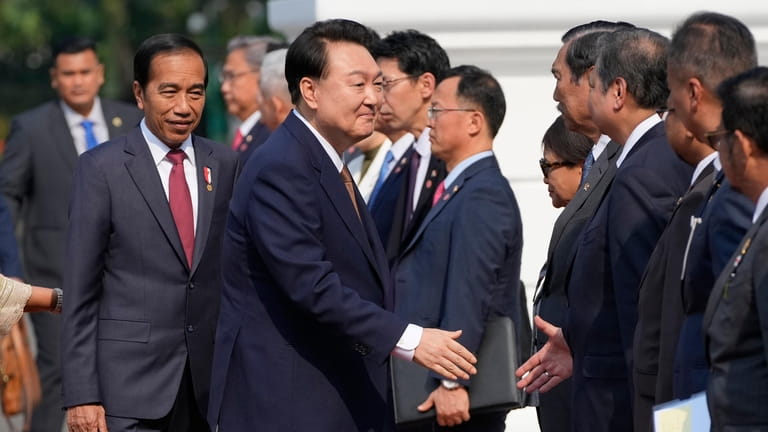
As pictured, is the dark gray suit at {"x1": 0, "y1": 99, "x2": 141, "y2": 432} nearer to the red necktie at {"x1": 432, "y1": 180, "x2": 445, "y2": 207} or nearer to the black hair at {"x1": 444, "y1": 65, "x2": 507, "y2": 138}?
the red necktie at {"x1": 432, "y1": 180, "x2": 445, "y2": 207}

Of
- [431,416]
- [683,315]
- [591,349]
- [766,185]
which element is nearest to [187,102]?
[431,416]

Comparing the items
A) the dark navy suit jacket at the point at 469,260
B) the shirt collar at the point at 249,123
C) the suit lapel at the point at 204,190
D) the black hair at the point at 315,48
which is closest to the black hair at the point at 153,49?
the suit lapel at the point at 204,190

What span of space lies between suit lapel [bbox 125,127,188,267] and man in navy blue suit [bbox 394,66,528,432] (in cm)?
98

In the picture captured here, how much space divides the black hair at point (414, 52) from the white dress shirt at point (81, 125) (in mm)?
2895

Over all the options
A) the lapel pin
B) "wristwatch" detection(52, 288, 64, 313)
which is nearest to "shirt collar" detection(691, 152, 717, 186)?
the lapel pin

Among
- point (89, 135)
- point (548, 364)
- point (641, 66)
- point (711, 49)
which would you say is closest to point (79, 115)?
point (89, 135)

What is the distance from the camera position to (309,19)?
24.5 feet

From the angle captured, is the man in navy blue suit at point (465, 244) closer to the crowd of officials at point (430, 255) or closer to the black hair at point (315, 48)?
the crowd of officials at point (430, 255)

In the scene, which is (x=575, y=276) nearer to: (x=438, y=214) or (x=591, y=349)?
(x=591, y=349)

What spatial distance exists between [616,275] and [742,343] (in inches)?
41.3

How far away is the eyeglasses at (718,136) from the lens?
3830 mm

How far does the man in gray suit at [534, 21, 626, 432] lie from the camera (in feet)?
17.3

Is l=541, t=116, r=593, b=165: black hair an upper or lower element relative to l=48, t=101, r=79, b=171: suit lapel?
upper

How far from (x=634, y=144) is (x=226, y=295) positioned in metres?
1.39
